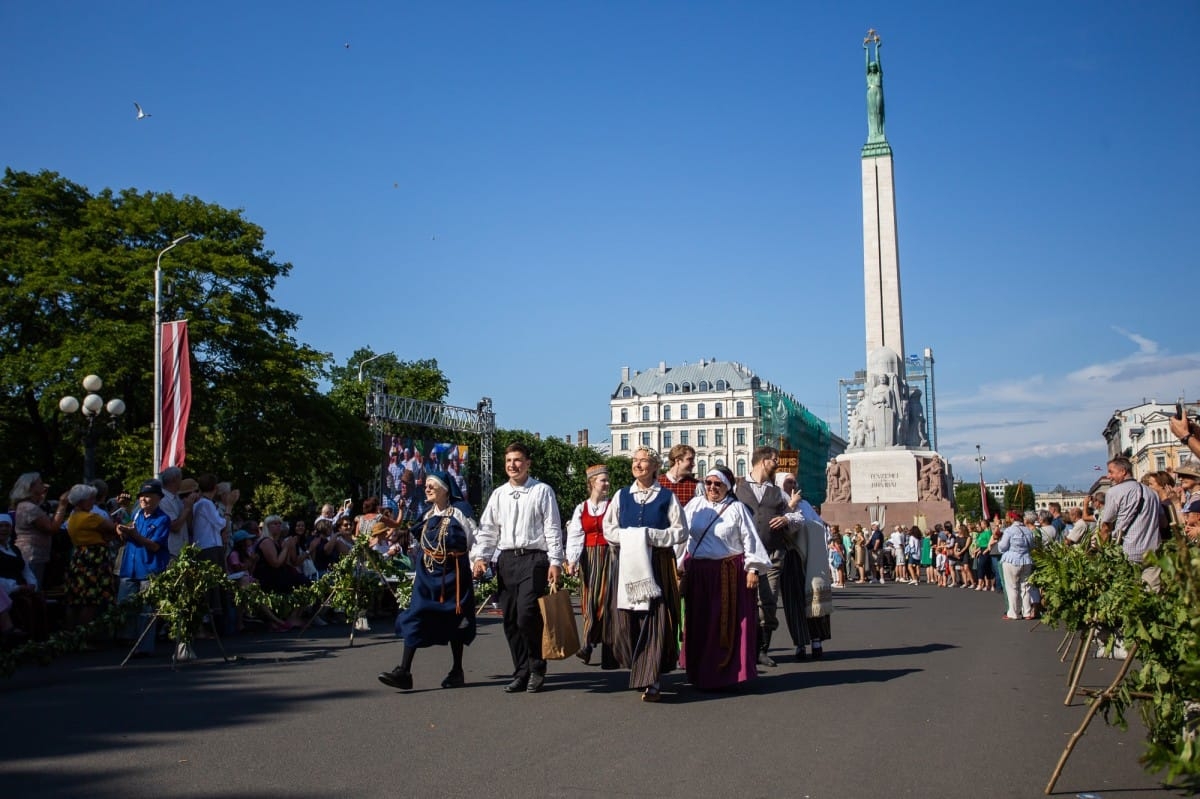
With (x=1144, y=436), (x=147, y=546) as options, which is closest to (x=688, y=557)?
(x=147, y=546)

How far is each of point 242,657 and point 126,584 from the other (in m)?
1.57

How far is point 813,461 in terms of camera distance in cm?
12338

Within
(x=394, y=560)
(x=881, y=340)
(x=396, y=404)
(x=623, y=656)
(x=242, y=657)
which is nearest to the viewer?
(x=623, y=656)

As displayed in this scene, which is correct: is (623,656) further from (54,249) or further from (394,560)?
(54,249)

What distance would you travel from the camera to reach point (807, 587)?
1077 cm

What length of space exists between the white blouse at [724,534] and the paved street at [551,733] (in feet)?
3.49

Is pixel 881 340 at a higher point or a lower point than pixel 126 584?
higher

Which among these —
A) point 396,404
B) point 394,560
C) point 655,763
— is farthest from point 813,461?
point 655,763

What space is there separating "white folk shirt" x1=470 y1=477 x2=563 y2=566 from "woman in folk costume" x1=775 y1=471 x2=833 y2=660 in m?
3.13

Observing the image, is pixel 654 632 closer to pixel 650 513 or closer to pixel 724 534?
pixel 650 513

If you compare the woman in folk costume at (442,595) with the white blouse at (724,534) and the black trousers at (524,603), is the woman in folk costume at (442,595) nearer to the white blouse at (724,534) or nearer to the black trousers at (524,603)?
the black trousers at (524,603)

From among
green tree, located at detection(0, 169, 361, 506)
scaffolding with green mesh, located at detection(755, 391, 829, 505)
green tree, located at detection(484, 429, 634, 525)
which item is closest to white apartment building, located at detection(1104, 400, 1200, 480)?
scaffolding with green mesh, located at detection(755, 391, 829, 505)

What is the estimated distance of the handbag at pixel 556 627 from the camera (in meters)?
8.35

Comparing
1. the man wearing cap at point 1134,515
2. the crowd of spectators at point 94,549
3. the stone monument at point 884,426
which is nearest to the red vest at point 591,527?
the crowd of spectators at point 94,549
